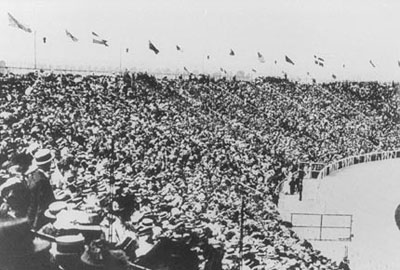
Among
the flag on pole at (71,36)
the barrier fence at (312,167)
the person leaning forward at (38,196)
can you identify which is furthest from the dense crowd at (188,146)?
the flag on pole at (71,36)

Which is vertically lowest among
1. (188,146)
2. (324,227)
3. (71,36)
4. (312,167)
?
(312,167)

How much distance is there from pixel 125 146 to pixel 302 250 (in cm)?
671

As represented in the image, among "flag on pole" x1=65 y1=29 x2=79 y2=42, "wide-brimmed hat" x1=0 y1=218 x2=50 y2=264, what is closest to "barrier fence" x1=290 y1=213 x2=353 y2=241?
"wide-brimmed hat" x1=0 y1=218 x2=50 y2=264

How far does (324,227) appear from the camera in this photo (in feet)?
40.6

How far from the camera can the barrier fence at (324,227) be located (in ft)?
41.6

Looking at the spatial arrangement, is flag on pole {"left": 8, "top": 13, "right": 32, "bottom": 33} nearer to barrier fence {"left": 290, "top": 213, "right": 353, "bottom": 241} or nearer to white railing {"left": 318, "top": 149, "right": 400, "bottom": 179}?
barrier fence {"left": 290, "top": 213, "right": 353, "bottom": 241}

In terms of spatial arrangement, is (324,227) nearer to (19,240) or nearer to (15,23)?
(19,240)

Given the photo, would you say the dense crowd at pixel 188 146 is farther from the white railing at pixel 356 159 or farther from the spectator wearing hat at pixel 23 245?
the spectator wearing hat at pixel 23 245

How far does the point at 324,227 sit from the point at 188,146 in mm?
6803

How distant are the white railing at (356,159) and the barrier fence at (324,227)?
5.44 m

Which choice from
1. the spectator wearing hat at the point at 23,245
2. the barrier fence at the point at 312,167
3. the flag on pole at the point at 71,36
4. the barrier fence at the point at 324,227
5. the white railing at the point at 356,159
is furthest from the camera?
the white railing at the point at 356,159

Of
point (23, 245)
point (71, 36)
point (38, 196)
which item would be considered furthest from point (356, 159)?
point (23, 245)

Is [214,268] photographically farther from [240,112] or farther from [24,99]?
[240,112]

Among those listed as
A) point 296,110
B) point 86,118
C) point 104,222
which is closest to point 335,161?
point 296,110
